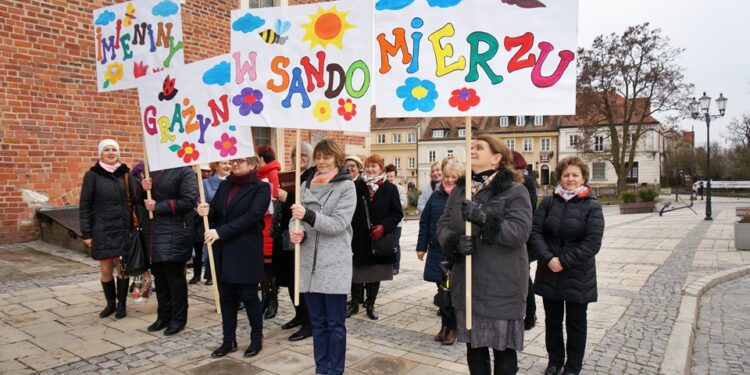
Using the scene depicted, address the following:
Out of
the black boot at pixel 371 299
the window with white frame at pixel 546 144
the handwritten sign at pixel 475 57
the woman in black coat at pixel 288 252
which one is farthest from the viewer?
the window with white frame at pixel 546 144

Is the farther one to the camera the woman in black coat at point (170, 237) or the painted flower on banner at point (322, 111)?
the woman in black coat at point (170, 237)

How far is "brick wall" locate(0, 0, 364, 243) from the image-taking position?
27.5 feet

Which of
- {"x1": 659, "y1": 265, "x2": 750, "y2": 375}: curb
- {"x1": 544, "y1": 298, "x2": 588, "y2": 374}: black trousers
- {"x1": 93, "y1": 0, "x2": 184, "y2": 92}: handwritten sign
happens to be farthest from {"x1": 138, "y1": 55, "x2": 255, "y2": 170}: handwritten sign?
{"x1": 659, "y1": 265, "x2": 750, "y2": 375}: curb

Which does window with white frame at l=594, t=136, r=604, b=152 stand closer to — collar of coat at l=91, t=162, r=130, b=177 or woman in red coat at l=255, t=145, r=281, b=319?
woman in red coat at l=255, t=145, r=281, b=319

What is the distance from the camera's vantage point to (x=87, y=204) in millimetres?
5188

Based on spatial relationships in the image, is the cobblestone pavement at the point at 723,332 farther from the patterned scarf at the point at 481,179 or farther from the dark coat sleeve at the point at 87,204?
the dark coat sleeve at the point at 87,204

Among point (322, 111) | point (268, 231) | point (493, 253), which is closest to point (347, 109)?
point (322, 111)

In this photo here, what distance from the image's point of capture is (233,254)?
13.7 feet

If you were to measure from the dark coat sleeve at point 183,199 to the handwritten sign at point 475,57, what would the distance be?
93.5 inches

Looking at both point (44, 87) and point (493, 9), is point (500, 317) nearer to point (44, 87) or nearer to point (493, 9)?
point (493, 9)

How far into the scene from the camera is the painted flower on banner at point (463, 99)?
337cm

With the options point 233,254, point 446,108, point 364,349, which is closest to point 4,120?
point 233,254

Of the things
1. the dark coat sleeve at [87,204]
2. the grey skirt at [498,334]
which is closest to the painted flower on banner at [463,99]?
the grey skirt at [498,334]

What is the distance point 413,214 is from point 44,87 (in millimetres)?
17608
